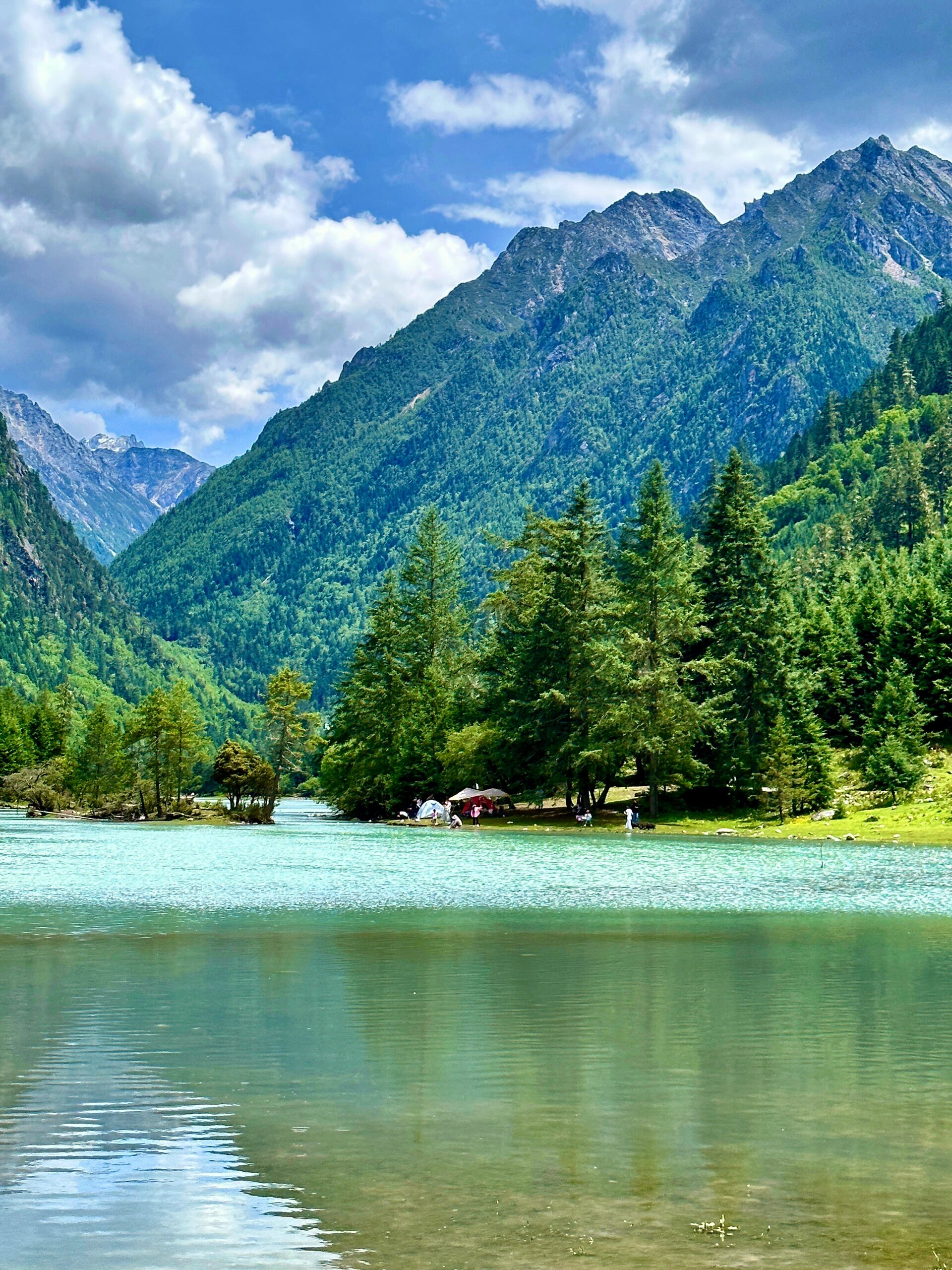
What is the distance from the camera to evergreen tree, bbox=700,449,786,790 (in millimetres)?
81375

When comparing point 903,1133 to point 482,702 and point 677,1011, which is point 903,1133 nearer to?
point 677,1011

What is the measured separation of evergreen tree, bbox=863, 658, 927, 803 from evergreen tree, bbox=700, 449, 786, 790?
6.29 m

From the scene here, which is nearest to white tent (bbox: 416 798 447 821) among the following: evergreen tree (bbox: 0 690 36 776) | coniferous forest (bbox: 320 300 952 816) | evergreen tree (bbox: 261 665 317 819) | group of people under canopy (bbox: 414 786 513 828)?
group of people under canopy (bbox: 414 786 513 828)

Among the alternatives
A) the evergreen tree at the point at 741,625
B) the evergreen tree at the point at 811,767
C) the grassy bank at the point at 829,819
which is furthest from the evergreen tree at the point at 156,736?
the evergreen tree at the point at 811,767

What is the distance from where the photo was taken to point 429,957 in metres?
23.3

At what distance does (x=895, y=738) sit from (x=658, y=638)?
15.8m

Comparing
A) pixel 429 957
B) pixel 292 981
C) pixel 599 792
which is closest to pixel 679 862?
pixel 429 957

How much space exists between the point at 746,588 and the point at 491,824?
76.9 feet

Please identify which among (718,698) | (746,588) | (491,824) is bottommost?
(491,824)

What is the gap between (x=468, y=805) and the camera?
92250 mm

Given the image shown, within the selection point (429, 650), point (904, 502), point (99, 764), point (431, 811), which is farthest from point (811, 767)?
point (904, 502)

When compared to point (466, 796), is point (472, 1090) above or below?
below

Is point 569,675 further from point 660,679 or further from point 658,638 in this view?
point 660,679

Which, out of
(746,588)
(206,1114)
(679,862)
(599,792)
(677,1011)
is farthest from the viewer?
(599,792)
